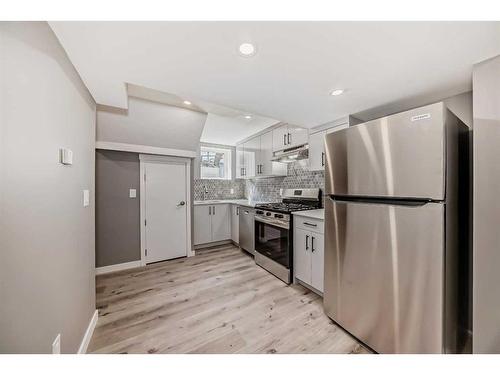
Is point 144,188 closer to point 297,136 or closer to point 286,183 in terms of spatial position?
point 286,183

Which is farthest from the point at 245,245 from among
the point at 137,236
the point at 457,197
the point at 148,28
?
the point at 148,28

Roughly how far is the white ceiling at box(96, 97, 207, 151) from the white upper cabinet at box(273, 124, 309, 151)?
123 centimetres

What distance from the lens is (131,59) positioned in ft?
3.79

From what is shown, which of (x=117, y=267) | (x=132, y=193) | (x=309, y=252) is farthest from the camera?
(x=132, y=193)

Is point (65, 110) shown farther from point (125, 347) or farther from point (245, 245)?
point (245, 245)

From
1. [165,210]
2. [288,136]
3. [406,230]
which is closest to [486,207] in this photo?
[406,230]

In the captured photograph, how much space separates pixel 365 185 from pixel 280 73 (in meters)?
Answer: 1.03

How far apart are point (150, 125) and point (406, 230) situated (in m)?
3.03

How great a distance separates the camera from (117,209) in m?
2.74

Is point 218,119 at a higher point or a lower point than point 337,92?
A: higher

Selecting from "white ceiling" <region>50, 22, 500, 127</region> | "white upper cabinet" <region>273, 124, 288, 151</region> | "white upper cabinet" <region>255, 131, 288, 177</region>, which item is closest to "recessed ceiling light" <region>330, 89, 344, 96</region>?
"white ceiling" <region>50, 22, 500, 127</region>

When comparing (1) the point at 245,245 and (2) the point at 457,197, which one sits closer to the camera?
(2) the point at 457,197

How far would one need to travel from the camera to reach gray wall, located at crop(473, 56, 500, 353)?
1.08 m

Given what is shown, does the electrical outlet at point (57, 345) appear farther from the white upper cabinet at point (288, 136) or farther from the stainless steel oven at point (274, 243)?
the white upper cabinet at point (288, 136)
